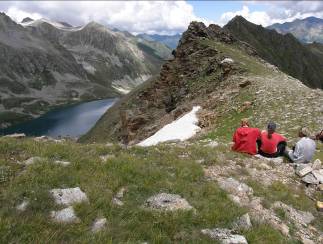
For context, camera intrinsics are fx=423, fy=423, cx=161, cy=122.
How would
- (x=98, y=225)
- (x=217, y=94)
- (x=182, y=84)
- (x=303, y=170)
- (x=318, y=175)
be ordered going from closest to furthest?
(x=98, y=225) < (x=318, y=175) < (x=303, y=170) < (x=217, y=94) < (x=182, y=84)

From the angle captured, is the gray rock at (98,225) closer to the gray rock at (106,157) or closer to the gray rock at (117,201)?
the gray rock at (117,201)

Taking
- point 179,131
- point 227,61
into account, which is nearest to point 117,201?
point 179,131

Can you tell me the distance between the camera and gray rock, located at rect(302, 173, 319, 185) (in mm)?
15340

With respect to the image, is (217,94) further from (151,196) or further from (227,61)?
(151,196)

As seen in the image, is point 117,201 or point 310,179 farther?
point 310,179

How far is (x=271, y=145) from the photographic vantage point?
59.6ft

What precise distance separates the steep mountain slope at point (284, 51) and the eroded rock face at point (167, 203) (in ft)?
448

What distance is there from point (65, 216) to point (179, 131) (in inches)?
965

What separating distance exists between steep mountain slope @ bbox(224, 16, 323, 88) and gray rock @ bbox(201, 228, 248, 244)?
137842mm

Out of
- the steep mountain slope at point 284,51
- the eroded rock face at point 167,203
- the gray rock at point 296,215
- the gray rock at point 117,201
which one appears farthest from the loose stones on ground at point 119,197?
the steep mountain slope at point 284,51

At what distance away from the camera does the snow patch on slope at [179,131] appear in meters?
32.7

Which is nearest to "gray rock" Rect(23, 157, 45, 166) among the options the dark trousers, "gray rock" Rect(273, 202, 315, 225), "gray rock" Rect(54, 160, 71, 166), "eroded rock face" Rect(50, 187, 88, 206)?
"gray rock" Rect(54, 160, 71, 166)

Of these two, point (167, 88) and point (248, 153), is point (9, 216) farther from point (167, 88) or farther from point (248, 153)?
point (167, 88)

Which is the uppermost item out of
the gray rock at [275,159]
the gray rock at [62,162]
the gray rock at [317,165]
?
the gray rock at [62,162]
